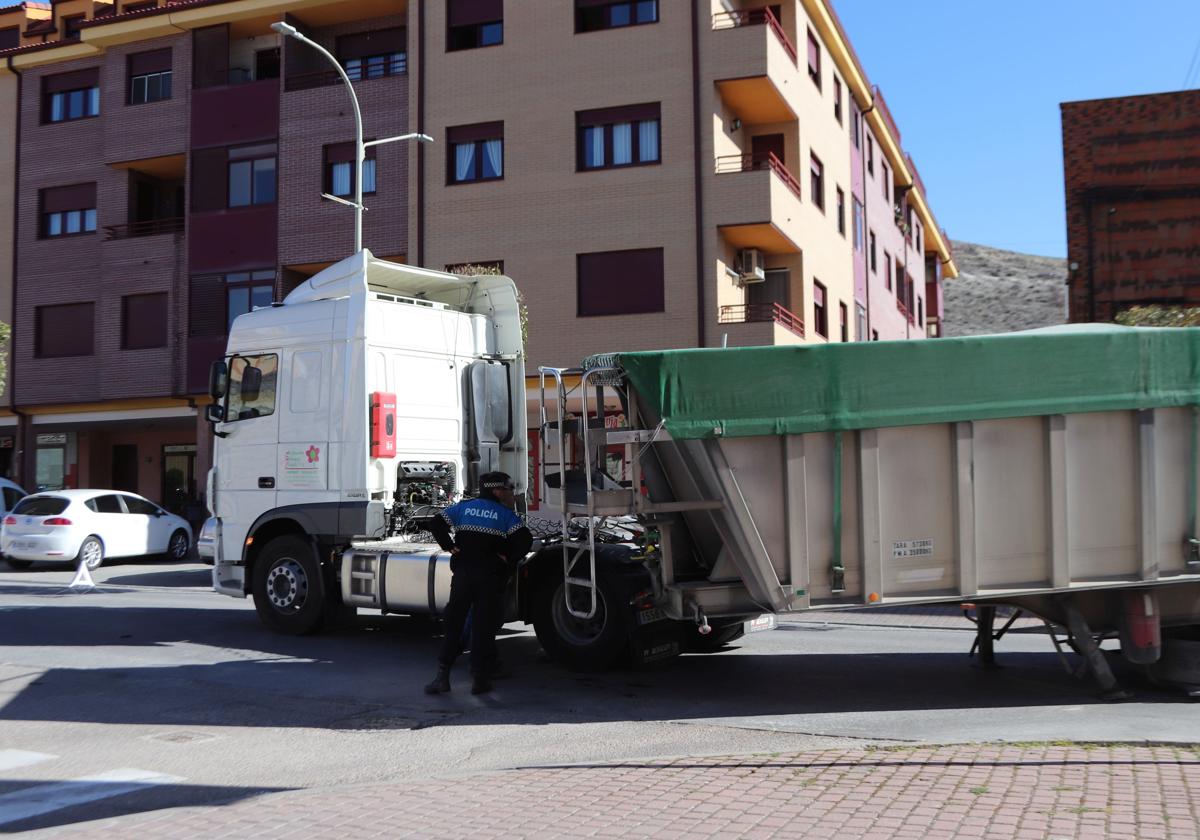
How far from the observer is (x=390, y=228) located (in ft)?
87.0

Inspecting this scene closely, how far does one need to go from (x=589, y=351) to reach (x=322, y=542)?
14.3 metres

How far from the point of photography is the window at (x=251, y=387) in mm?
10836

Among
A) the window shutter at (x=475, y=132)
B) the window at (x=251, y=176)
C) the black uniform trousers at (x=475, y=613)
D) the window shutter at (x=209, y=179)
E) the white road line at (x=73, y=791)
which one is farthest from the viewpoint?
the window shutter at (x=209, y=179)

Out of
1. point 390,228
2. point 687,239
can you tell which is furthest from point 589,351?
point 390,228

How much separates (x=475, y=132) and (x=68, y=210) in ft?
41.6

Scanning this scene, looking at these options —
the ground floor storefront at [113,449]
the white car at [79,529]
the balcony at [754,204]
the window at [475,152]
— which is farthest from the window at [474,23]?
the white car at [79,529]

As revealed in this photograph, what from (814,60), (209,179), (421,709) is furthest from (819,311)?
(421,709)

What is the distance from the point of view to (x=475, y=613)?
323 inches

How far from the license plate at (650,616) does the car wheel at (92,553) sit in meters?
14.3

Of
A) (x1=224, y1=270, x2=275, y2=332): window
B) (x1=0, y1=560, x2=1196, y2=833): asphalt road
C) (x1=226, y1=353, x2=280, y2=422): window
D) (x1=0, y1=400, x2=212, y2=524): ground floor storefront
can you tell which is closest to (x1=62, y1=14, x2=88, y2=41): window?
(x1=224, y1=270, x2=275, y2=332): window

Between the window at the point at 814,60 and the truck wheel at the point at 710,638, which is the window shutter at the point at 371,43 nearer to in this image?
the window at the point at 814,60

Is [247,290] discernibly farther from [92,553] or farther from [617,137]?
[617,137]

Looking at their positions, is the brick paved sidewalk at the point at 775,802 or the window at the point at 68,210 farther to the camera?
the window at the point at 68,210

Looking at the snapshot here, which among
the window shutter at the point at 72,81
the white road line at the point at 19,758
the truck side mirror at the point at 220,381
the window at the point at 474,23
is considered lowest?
the white road line at the point at 19,758
